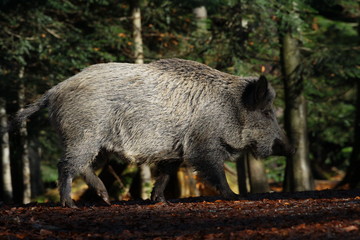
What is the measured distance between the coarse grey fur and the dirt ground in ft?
2.65

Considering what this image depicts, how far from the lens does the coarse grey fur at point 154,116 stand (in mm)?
8367

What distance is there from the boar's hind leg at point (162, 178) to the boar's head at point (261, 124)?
1.11 metres

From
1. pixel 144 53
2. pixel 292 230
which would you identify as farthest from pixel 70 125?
pixel 144 53

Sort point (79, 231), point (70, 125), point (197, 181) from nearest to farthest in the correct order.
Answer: point (79, 231) < point (70, 125) < point (197, 181)

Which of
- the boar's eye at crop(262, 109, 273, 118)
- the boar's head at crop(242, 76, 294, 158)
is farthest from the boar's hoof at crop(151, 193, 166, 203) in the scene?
the boar's eye at crop(262, 109, 273, 118)

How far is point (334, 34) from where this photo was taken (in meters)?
16.8

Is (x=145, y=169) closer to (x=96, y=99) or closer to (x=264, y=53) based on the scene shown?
(x=264, y=53)

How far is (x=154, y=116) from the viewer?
8602 mm

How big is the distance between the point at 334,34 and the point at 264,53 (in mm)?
2721

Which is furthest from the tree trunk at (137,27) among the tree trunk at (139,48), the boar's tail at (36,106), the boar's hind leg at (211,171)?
the boar's hind leg at (211,171)

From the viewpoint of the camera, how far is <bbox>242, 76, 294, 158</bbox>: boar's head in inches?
360

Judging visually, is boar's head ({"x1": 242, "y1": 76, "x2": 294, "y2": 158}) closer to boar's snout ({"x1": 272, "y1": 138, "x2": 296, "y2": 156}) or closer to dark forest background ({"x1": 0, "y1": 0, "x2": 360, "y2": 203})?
boar's snout ({"x1": 272, "y1": 138, "x2": 296, "y2": 156})

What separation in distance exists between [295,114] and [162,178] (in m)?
5.25

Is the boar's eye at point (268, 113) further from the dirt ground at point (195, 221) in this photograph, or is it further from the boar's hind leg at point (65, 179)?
the boar's hind leg at point (65, 179)
